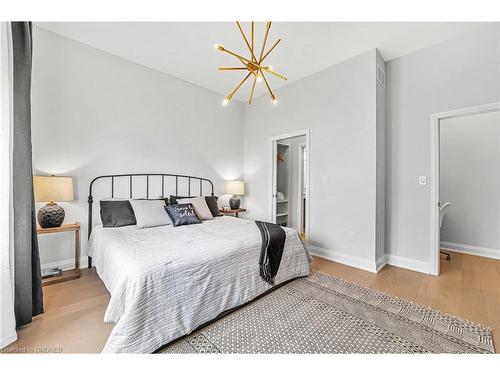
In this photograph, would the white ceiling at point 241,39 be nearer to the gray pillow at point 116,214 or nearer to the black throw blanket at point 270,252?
the gray pillow at point 116,214

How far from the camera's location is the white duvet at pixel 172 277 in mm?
1347

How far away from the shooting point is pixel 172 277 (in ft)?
4.89

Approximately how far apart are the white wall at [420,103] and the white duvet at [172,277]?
1.70 metres

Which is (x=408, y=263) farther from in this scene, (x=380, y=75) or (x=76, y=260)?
(x=76, y=260)

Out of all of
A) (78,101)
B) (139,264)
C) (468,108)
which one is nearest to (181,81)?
(78,101)

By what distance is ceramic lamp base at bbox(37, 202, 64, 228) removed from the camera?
234 cm

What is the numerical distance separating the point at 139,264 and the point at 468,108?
145 inches

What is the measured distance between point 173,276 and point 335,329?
1267mm

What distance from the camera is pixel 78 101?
2795 mm

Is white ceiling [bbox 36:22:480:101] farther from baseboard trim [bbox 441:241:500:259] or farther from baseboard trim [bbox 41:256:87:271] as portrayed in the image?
baseboard trim [bbox 441:241:500:259]

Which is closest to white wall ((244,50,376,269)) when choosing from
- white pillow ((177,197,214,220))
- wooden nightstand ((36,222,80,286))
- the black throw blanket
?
the black throw blanket

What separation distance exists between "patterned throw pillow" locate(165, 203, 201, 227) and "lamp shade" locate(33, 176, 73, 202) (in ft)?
3.48

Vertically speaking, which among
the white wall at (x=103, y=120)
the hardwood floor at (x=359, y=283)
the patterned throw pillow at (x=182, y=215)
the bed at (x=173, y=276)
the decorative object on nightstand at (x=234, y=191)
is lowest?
the hardwood floor at (x=359, y=283)

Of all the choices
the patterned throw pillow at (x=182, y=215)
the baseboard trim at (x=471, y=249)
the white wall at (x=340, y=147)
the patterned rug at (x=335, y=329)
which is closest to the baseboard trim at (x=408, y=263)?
the white wall at (x=340, y=147)
